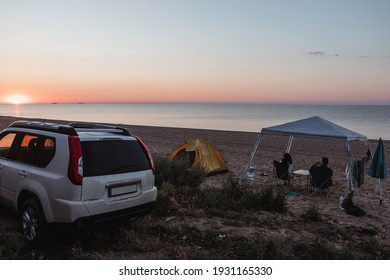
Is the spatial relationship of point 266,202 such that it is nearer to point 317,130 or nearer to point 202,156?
point 317,130

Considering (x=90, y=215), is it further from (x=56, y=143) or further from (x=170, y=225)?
(x=170, y=225)

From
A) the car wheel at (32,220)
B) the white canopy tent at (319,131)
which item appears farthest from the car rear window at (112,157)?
the white canopy tent at (319,131)

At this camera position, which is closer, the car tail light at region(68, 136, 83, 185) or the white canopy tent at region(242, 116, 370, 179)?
the car tail light at region(68, 136, 83, 185)

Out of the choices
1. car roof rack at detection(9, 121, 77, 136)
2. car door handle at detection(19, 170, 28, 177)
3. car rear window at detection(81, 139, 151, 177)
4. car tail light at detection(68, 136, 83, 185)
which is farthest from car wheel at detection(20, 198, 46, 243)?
car roof rack at detection(9, 121, 77, 136)

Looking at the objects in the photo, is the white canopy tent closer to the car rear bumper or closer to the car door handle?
the car rear bumper

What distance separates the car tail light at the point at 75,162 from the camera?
441 centimetres

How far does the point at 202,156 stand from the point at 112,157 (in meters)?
8.02

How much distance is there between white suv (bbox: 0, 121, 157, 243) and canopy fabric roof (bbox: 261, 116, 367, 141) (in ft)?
19.3

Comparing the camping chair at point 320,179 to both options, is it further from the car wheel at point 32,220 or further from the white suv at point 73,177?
the car wheel at point 32,220

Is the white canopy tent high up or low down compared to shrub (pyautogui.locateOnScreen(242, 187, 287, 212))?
up

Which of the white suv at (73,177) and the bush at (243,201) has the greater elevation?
the white suv at (73,177)

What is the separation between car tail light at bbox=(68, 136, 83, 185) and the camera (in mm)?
4406

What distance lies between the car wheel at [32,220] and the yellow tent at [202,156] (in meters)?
7.83
